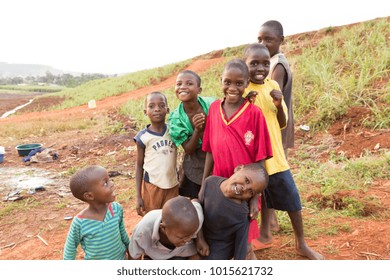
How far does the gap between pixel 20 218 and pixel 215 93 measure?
5215mm

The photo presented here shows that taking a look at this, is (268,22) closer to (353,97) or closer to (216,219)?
(216,219)

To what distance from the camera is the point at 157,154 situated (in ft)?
7.86

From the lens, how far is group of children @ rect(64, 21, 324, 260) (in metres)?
1.88

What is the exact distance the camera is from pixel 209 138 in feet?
6.93

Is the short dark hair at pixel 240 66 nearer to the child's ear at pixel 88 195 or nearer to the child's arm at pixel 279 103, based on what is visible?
the child's arm at pixel 279 103

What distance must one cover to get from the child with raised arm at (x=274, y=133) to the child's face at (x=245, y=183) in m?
0.36

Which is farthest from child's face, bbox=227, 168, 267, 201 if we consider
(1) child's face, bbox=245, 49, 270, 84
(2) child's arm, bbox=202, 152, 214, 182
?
(1) child's face, bbox=245, 49, 270, 84

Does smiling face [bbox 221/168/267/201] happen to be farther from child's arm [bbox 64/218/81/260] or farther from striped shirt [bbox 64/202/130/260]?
child's arm [bbox 64/218/81/260]

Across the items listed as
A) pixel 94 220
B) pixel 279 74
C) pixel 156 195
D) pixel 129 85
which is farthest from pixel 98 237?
pixel 129 85

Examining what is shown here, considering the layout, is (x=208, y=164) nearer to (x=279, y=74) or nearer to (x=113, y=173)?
(x=279, y=74)

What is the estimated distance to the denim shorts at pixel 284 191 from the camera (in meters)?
2.24

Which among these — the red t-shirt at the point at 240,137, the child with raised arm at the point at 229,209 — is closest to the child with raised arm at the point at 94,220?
the child with raised arm at the point at 229,209

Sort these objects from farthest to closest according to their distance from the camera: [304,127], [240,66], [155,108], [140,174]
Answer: [304,127] < [140,174] < [155,108] < [240,66]

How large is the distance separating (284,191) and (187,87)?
0.90 metres
